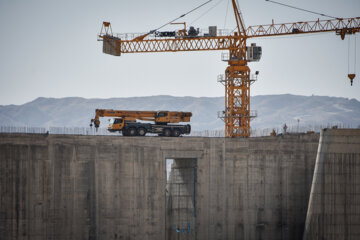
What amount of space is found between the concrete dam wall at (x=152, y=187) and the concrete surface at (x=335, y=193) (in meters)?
6.23

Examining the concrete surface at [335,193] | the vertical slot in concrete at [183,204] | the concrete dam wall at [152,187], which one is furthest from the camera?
Answer: the vertical slot in concrete at [183,204]

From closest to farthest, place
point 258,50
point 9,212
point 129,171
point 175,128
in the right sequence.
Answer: point 9,212, point 129,171, point 175,128, point 258,50

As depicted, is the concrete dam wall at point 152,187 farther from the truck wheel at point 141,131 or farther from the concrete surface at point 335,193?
the concrete surface at point 335,193

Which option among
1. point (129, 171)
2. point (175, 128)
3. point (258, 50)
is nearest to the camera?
point (129, 171)

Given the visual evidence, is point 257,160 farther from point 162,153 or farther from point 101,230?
point 101,230

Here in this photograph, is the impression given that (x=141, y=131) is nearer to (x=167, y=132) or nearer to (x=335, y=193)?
(x=167, y=132)

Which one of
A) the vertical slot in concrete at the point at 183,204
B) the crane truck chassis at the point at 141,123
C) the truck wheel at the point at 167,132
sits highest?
the crane truck chassis at the point at 141,123

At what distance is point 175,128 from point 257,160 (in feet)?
40.7

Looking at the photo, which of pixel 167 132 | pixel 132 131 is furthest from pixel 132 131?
pixel 167 132

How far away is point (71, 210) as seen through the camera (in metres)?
70.1

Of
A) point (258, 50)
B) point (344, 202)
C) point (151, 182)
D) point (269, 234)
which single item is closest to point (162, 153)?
point (151, 182)

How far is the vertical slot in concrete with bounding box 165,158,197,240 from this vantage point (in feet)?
252

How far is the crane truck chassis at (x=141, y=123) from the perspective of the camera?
78375 mm

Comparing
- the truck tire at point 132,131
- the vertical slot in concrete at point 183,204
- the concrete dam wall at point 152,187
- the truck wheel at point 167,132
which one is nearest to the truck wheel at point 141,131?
the truck tire at point 132,131
